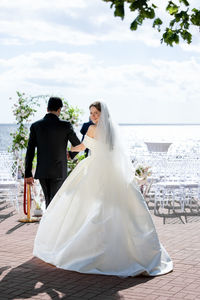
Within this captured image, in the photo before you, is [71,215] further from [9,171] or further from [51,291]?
[9,171]

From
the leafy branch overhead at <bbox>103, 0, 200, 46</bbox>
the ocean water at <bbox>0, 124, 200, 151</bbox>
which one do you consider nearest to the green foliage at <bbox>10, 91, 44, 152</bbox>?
the ocean water at <bbox>0, 124, 200, 151</bbox>

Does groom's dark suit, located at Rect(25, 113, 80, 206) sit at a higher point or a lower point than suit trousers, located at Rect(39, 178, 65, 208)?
higher

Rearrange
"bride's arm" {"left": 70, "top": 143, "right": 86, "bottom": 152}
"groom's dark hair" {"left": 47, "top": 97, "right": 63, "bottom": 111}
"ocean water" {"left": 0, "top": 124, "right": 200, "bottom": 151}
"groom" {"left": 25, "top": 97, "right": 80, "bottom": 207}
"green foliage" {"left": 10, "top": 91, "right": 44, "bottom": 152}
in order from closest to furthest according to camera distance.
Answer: "bride's arm" {"left": 70, "top": 143, "right": 86, "bottom": 152} → "groom's dark hair" {"left": 47, "top": 97, "right": 63, "bottom": 111} → "groom" {"left": 25, "top": 97, "right": 80, "bottom": 207} → "green foliage" {"left": 10, "top": 91, "right": 44, "bottom": 152} → "ocean water" {"left": 0, "top": 124, "right": 200, "bottom": 151}

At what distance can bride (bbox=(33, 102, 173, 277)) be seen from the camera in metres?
6.09

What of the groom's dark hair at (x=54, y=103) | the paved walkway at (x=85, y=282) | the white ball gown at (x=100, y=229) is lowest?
the paved walkway at (x=85, y=282)

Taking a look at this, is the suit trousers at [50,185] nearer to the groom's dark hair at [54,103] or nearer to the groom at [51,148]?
the groom at [51,148]

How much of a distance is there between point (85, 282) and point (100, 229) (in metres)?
0.65

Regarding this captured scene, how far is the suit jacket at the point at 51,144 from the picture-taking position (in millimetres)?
7672

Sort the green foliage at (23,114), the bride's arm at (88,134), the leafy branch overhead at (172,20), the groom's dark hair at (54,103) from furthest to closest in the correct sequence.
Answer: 1. the green foliage at (23,114)
2. the groom's dark hair at (54,103)
3. the bride's arm at (88,134)
4. the leafy branch overhead at (172,20)

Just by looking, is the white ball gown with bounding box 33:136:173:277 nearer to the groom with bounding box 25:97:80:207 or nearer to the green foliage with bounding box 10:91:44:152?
the groom with bounding box 25:97:80:207

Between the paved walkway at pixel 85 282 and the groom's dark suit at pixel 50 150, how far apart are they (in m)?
0.99

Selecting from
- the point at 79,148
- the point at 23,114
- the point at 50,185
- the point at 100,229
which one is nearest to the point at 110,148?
the point at 79,148

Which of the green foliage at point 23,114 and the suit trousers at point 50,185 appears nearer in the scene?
the suit trousers at point 50,185

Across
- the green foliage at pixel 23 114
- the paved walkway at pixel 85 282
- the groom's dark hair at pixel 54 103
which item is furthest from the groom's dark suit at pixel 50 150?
the green foliage at pixel 23 114
